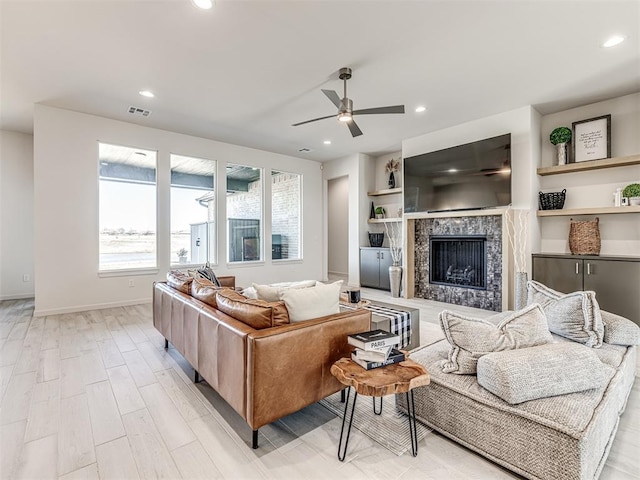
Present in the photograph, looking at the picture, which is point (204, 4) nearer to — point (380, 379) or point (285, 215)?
point (380, 379)

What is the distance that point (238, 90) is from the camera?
3758mm

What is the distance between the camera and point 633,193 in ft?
12.2

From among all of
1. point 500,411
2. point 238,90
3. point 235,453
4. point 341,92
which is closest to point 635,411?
point 500,411

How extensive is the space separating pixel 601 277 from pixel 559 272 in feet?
1.37

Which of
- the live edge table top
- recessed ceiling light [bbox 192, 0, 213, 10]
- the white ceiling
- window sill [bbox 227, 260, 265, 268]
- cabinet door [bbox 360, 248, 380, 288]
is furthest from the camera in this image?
cabinet door [bbox 360, 248, 380, 288]

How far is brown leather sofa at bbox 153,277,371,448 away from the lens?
5.21 feet

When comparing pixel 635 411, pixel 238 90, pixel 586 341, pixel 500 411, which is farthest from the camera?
pixel 238 90

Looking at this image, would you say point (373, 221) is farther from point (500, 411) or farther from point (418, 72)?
point (500, 411)

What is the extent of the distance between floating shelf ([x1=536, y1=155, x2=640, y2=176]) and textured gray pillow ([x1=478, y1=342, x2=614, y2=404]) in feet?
11.6

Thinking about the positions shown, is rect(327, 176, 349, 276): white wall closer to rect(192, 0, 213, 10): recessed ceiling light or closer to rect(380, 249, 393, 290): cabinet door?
rect(380, 249, 393, 290): cabinet door

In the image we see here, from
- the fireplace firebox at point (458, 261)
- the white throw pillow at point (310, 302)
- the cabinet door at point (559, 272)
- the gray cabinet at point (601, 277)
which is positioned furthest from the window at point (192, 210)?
the gray cabinet at point (601, 277)

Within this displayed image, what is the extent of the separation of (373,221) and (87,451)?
5.88m

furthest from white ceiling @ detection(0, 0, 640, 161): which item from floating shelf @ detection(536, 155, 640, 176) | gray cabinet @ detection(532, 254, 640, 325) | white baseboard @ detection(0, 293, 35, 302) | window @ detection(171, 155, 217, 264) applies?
white baseboard @ detection(0, 293, 35, 302)

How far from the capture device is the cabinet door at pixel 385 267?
615cm
